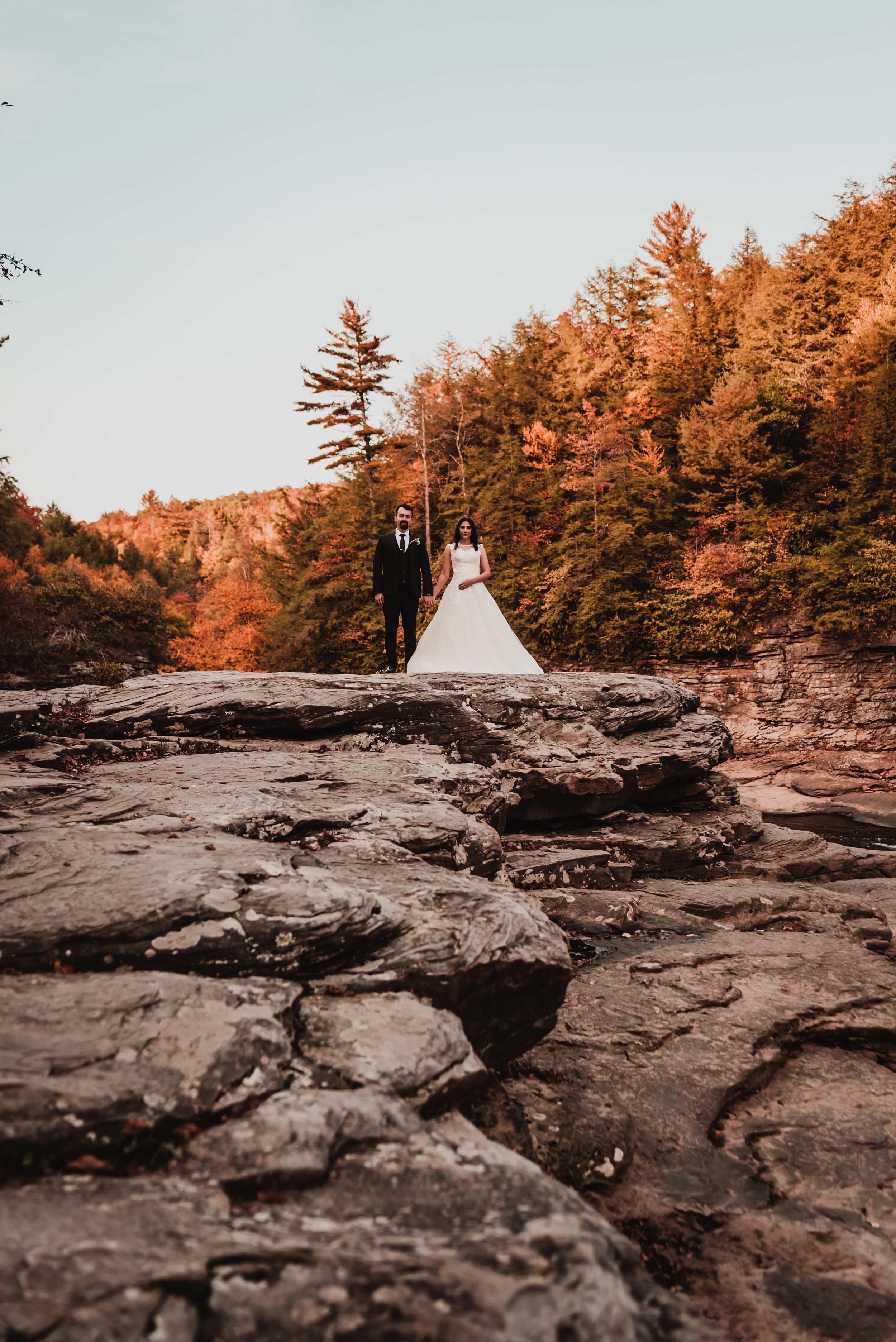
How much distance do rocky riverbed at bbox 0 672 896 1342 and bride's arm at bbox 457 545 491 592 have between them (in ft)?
10.2

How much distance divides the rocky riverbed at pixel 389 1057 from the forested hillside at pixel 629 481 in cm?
1866

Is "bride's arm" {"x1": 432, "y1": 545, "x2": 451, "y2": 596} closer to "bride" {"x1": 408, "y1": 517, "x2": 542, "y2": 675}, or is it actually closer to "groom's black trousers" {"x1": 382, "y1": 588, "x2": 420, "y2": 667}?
"bride" {"x1": 408, "y1": 517, "x2": 542, "y2": 675}

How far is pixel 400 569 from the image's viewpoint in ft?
35.9

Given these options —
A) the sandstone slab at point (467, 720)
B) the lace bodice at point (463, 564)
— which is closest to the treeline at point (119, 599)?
the sandstone slab at point (467, 720)

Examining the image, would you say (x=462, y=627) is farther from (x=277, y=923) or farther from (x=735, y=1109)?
(x=277, y=923)

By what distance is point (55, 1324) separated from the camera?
1.93 metres

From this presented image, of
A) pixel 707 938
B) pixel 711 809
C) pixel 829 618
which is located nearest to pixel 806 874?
pixel 711 809

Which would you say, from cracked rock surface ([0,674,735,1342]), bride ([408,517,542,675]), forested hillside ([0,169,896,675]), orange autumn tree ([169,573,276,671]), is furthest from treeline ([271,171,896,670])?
cracked rock surface ([0,674,735,1342])

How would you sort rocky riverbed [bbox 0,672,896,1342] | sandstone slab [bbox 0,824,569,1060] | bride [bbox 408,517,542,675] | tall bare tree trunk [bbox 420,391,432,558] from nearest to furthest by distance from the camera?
rocky riverbed [bbox 0,672,896,1342] → sandstone slab [bbox 0,824,569,1060] → bride [bbox 408,517,542,675] → tall bare tree trunk [bbox 420,391,432,558]

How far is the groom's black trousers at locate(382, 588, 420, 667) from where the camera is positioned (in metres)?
11.2

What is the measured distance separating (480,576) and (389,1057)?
8.94 m

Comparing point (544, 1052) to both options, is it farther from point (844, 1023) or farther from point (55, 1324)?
point (55, 1324)

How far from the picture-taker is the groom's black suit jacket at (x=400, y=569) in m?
10.9

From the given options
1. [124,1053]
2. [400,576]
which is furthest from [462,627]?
[124,1053]
